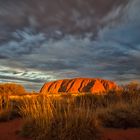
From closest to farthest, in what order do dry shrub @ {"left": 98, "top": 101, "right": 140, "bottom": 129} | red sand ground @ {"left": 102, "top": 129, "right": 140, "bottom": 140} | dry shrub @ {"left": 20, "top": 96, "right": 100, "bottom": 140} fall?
dry shrub @ {"left": 20, "top": 96, "right": 100, "bottom": 140}
red sand ground @ {"left": 102, "top": 129, "right": 140, "bottom": 140}
dry shrub @ {"left": 98, "top": 101, "right": 140, "bottom": 129}

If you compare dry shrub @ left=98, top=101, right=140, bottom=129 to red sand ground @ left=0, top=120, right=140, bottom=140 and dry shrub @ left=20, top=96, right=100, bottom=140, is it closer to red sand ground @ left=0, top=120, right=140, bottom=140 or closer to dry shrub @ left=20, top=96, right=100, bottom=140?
red sand ground @ left=0, top=120, right=140, bottom=140

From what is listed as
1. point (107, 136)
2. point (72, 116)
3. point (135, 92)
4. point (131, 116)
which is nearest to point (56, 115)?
point (72, 116)

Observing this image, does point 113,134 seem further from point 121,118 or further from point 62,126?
point 121,118

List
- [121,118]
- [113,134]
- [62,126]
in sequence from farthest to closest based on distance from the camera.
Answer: [121,118], [113,134], [62,126]

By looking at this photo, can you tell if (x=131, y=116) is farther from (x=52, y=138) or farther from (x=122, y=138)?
(x=52, y=138)

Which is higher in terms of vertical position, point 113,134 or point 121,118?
point 121,118

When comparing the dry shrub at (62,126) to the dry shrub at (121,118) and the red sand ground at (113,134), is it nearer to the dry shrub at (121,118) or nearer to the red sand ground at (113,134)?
the red sand ground at (113,134)

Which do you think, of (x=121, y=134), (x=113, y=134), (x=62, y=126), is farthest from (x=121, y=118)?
(x=62, y=126)

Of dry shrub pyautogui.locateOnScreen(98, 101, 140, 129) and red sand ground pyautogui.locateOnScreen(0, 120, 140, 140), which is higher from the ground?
dry shrub pyautogui.locateOnScreen(98, 101, 140, 129)

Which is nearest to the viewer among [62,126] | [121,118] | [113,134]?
[62,126]

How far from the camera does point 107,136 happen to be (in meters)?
10.7

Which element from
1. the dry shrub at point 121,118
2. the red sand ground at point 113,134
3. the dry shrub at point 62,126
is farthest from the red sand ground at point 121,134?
the dry shrub at point 121,118

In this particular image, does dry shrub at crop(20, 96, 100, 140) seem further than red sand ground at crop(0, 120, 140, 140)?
No

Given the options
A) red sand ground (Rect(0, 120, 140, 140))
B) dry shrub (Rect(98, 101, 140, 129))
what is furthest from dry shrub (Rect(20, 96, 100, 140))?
dry shrub (Rect(98, 101, 140, 129))
